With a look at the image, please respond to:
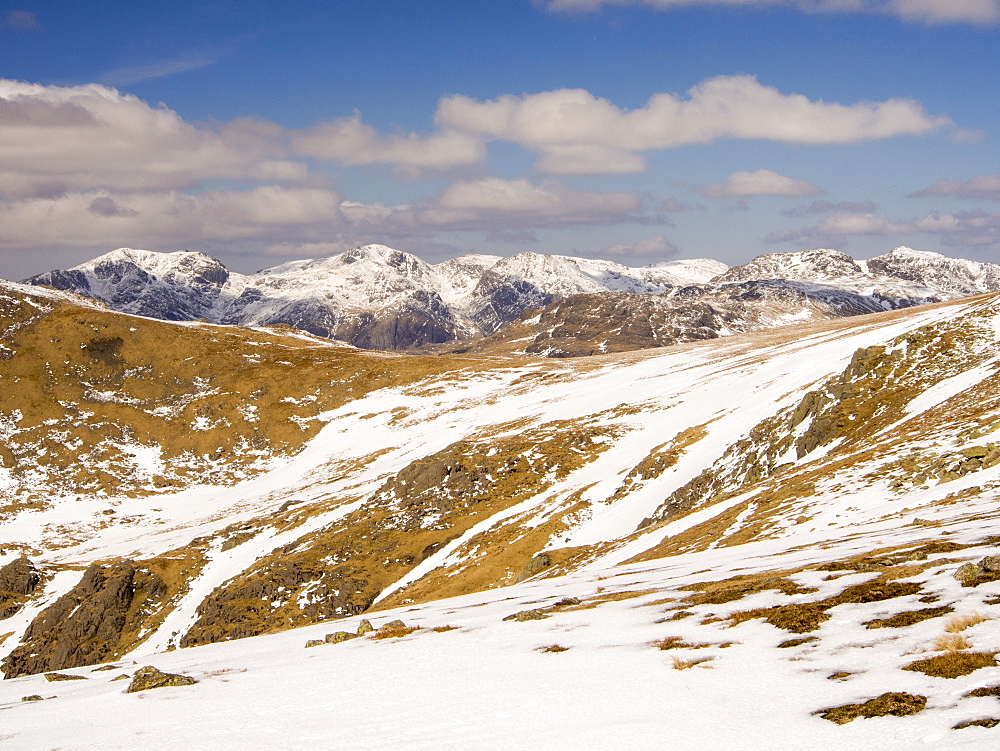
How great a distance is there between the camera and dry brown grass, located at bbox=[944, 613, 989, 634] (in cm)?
1328

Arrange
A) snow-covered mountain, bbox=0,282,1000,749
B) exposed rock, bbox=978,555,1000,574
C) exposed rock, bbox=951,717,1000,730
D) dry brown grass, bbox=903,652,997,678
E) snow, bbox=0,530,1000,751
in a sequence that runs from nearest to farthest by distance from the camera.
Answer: exposed rock, bbox=951,717,1000,730 → snow, bbox=0,530,1000,751 → dry brown grass, bbox=903,652,997,678 → snow-covered mountain, bbox=0,282,1000,749 → exposed rock, bbox=978,555,1000,574

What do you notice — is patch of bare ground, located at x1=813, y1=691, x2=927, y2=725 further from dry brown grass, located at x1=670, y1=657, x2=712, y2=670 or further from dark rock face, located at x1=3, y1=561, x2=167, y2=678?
dark rock face, located at x1=3, y1=561, x2=167, y2=678

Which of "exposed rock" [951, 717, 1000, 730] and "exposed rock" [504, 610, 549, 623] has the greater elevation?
"exposed rock" [951, 717, 1000, 730]

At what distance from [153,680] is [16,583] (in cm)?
6736

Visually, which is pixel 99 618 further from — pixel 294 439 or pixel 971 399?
pixel 971 399

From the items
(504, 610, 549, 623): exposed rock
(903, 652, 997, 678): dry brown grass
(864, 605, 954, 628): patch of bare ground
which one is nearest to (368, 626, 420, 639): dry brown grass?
(504, 610, 549, 623): exposed rock

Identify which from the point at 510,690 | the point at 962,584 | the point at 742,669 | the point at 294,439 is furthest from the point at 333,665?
the point at 294,439

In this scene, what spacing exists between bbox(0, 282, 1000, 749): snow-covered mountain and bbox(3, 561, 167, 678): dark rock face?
0.28 metres

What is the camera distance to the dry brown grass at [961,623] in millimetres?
13281

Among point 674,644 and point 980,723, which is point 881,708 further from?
point 674,644

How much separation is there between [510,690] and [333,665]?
6.25 m

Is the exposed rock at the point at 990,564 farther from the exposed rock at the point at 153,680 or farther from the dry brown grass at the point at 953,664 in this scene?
the exposed rock at the point at 153,680

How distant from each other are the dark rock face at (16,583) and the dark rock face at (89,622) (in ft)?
20.1

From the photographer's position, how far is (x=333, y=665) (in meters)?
18.3
